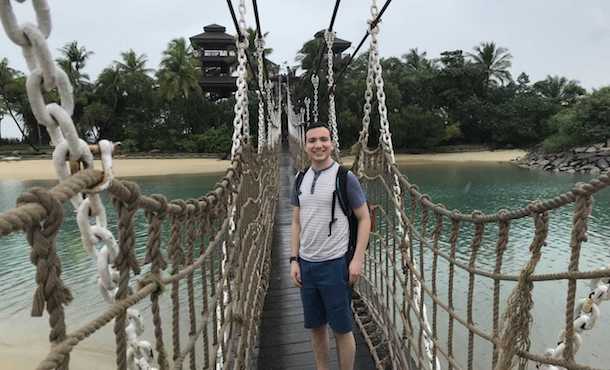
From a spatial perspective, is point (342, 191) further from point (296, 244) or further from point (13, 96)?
point (13, 96)

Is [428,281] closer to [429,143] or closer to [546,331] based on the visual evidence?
[546,331]

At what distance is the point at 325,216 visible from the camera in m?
1.57

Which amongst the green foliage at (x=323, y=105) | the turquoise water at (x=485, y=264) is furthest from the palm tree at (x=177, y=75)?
the turquoise water at (x=485, y=264)

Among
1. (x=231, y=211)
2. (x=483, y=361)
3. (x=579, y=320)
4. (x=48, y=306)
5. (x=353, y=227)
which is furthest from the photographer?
(x=483, y=361)

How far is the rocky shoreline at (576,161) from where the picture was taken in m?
18.0

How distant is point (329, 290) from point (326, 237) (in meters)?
0.19

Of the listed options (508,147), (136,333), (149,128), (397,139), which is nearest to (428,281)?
(136,333)

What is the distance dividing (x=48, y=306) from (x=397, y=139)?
2547 centimetres

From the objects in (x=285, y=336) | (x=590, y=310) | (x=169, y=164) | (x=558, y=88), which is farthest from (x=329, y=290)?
(x=558, y=88)

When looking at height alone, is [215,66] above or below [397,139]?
above

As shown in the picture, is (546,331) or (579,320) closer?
(579,320)

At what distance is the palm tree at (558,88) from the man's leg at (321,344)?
3063 cm

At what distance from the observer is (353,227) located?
63.2 inches

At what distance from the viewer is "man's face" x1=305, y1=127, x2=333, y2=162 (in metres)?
1.58
